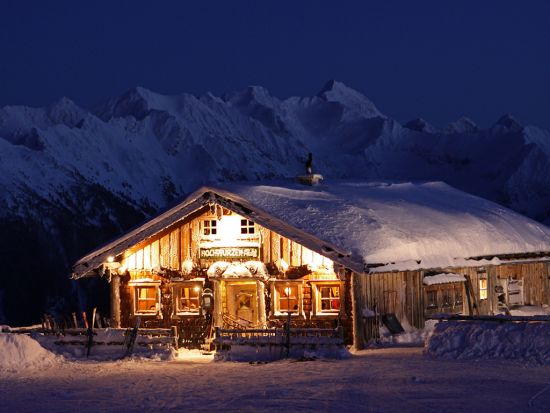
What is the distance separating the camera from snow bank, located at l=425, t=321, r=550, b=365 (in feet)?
78.5

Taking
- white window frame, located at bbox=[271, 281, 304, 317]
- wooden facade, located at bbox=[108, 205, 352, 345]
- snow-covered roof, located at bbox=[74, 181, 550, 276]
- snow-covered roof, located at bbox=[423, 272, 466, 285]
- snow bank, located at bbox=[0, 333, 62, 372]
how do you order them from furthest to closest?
snow-covered roof, located at bbox=[423, 272, 466, 285], white window frame, located at bbox=[271, 281, 304, 317], wooden facade, located at bbox=[108, 205, 352, 345], snow-covered roof, located at bbox=[74, 181, 550, 276], snow bank, located at bbox=[0, 333, 62, 372]

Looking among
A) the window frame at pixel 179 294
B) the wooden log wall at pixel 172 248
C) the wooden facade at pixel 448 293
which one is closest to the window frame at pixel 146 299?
the wooden log wall at pixel 172 248

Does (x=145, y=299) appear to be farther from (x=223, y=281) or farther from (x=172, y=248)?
(x=223, y=281)

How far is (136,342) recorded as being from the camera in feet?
91.5

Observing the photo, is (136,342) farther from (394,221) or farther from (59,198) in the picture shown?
(59,198)

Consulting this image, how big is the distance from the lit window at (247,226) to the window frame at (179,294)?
7.22 ft

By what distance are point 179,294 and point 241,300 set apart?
1.96 meters

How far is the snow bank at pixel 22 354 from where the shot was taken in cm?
2522

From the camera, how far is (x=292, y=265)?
99.8ft

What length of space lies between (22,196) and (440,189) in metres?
123

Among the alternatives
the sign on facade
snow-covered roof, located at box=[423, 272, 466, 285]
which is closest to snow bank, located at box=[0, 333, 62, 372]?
the sign on facade

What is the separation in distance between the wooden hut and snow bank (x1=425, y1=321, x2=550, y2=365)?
334 centimetres

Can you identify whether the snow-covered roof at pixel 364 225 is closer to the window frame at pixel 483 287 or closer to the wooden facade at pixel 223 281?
the wooden facade at pixel 223 281

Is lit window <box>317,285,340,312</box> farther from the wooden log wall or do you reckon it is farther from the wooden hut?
the wooden log wall
